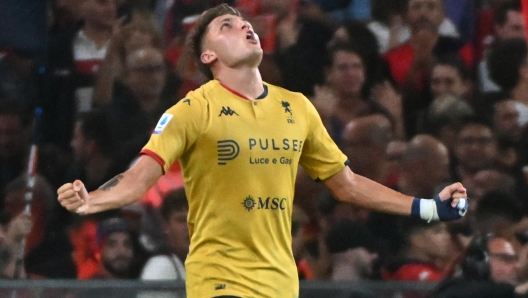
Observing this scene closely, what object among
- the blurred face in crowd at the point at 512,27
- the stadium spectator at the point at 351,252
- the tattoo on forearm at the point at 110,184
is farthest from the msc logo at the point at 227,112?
the blurred face in crowd at the point at 512,27

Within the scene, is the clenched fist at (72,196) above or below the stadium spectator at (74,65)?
below

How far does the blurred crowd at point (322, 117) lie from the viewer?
5.99m

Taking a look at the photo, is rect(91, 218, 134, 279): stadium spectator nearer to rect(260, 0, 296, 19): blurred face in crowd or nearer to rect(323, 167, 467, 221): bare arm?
rect(260, 0, 296, 19): blurred face in crowd

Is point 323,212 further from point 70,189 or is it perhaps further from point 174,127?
point 70,189

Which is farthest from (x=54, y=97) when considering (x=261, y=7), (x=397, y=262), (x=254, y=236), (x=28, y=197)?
(x=254, y=236)

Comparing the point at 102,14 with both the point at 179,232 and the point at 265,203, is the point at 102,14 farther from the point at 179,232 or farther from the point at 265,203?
the point at 265,203

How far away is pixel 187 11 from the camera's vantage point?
21.5ft

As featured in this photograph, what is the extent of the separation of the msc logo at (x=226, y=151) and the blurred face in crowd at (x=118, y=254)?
2317 mm

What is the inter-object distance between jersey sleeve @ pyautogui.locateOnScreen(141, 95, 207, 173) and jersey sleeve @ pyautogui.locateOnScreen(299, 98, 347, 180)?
0.53 meters

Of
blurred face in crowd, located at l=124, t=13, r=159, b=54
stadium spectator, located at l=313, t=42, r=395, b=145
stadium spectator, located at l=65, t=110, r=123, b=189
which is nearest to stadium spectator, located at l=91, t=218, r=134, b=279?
stadium spectator, located at l=65, t=110, r=123, b=189

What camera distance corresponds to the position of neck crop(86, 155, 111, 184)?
628cm

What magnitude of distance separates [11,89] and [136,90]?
846mm

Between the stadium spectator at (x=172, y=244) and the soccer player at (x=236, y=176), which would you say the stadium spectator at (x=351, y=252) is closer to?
the stadium spectator at (x=172, y=244)

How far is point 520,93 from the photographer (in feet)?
21.2
